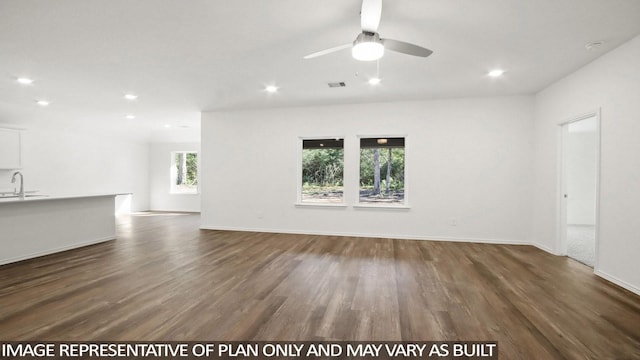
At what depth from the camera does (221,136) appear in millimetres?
6527

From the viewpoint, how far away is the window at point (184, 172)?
995 centimetres

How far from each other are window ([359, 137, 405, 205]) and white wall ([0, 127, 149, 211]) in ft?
25.6

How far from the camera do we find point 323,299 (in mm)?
2756

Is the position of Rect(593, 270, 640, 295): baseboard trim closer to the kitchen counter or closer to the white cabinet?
the kitchen counter

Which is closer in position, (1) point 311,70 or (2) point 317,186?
(1) point 311,70

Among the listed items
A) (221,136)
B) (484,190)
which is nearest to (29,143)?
(221,136)

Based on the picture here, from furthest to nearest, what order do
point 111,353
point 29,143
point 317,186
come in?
point 29,143, point 317,186, point 111,353

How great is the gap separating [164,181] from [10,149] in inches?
153

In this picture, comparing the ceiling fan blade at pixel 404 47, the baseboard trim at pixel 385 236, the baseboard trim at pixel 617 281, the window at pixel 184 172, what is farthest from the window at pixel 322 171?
the window at pixel 184 172

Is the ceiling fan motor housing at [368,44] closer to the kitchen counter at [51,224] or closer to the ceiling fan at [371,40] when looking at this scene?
the ceiling fan at [371,40]

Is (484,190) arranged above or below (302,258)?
above

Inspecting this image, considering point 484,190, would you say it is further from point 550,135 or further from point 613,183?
point 613,183

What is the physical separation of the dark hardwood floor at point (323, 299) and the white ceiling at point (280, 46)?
8.63 feet

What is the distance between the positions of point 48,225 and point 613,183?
7449 mm
